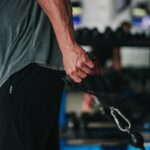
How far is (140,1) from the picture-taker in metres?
7.08

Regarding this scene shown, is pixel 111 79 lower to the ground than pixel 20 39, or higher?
lower

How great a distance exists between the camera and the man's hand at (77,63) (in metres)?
1.34

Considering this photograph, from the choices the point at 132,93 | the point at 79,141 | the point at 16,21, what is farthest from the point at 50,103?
the point at 132,93

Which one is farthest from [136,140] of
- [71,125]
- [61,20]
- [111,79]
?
[111,79]

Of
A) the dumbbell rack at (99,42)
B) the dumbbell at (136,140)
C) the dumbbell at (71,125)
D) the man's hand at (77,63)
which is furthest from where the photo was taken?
the dumbbell at (71,125)

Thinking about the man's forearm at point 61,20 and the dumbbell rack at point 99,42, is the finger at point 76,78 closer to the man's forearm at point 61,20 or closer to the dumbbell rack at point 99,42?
the man's forearm at point 61,20

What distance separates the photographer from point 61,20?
4.42ft

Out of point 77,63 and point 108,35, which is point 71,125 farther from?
point 77,63

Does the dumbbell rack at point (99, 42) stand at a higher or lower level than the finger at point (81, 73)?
lower

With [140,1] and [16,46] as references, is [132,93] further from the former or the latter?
[16,46]

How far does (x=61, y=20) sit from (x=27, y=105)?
259 mm

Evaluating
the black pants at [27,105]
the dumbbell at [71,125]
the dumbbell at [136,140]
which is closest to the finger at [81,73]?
the black pants at [27,105]

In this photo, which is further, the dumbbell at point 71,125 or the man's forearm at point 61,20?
the dumbbell at point 71,125

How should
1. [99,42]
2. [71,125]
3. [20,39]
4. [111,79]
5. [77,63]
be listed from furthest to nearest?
[111,79]
[71,125]
[99,42]
[20,39]
[77,63]
